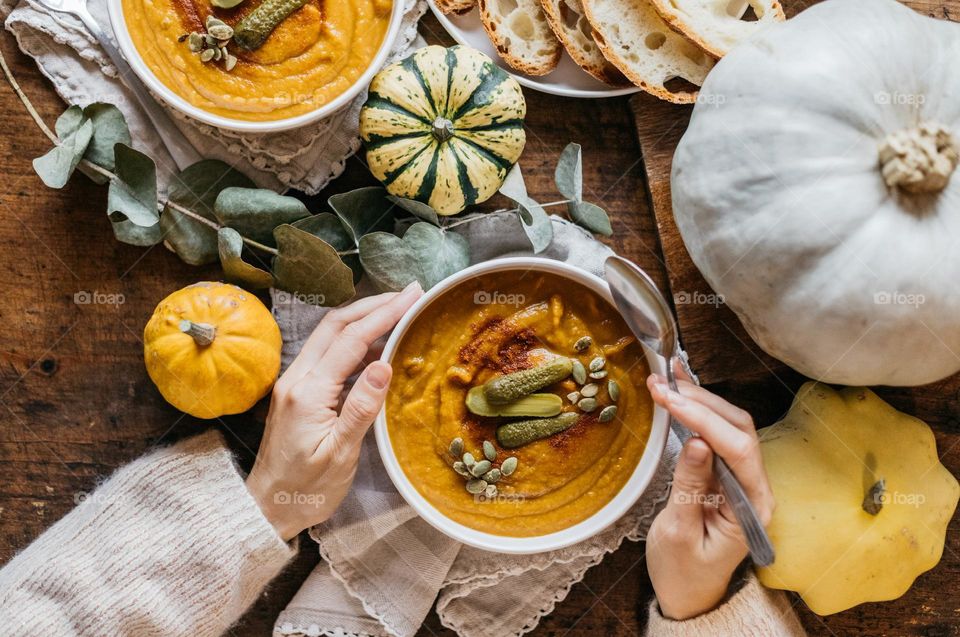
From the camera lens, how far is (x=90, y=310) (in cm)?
229

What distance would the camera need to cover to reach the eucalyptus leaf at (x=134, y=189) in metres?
2.10

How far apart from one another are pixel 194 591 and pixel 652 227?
149cm

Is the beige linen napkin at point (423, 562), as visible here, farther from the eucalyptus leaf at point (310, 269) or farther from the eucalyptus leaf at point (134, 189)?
the eucalyptus leaf at point (134, 189)

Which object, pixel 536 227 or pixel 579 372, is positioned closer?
pixel 579 372

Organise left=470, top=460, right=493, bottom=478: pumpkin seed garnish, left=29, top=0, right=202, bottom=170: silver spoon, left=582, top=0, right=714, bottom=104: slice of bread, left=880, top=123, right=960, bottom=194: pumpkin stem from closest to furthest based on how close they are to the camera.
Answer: left=880, top=123, right=960, bottom=194: pumpkin stem < left=470, top=460, right=493, bottom=478: pumpkin seed garnish < left=29, top=0, right=202, bottom=170: silver spoon < left=582, top=0, right=714, bottom=104: slice of bread

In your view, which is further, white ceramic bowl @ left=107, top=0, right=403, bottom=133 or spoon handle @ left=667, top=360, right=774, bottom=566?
white ceramic bowl @ left=107, top=0, right=403, bottom=133

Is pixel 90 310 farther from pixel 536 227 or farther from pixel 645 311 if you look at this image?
pixel 645 311

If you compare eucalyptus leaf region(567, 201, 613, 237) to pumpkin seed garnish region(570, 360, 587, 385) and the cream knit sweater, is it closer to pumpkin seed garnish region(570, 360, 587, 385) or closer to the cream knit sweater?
pumpkin seed garnish region(570, 360, 587, 385)

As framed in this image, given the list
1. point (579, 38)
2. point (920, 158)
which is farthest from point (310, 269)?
A: point (920, 158)

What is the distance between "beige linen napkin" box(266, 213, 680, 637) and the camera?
7.40 feet

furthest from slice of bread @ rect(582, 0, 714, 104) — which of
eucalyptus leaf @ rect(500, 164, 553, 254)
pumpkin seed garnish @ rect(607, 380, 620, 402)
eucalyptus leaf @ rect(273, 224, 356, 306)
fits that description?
eucalyptus leaf @ rect(273, 224, 356, 306)

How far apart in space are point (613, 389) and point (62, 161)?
1416mm

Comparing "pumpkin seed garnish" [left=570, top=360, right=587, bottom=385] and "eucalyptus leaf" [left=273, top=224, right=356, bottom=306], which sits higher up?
"eucalyptus leaf" [left=273, top=224, right=356, bottom=306]

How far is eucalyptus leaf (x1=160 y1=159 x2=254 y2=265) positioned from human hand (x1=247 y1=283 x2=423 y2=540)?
0.37 m
